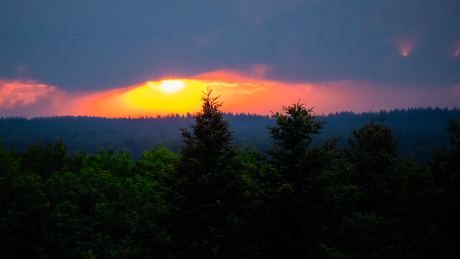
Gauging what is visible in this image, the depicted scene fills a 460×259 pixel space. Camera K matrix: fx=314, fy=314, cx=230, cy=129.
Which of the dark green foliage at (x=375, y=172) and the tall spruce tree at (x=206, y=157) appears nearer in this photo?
the tall spruce tree at (x=206, y=157)

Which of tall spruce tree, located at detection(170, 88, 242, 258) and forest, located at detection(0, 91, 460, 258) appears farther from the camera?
tall spruce tree, located at detection(170, 88, 242, 258)

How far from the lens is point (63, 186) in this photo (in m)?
32.3

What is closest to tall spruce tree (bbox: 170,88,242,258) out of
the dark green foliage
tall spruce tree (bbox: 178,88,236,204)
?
tall spruce tree (bbox: 178,88,236,204)

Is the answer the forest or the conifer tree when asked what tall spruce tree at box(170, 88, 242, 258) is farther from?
the conifer tree

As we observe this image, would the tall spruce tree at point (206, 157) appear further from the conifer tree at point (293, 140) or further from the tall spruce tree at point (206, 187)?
the conifer tree at point (293, 140)

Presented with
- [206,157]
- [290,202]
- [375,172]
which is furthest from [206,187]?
[375,172]

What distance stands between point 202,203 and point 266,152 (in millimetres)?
4383

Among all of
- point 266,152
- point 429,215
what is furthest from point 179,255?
point 429,215

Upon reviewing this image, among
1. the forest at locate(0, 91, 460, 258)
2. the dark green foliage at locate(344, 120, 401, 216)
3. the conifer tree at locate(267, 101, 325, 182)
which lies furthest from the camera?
the dark green foliage at locate(344, 120, 401, 216)

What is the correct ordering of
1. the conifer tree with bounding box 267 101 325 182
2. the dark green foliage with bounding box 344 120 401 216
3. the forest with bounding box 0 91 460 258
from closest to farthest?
the forest with bounding box 0 91 460 258, the conifer tree with bounding box 267 101 325 182, the dark green foliage with bounding box 344 120 401 216

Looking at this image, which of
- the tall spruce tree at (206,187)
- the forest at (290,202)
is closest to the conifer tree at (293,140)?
the forest at (290,202)

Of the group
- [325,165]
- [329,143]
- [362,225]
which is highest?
[329,143]

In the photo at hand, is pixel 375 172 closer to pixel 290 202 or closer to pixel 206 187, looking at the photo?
pixel 290 202

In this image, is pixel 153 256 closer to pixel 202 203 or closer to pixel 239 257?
pixel 202 203
